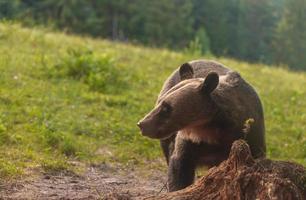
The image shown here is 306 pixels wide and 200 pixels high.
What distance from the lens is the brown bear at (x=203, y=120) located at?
16.3ft

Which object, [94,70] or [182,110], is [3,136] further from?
[94,70]

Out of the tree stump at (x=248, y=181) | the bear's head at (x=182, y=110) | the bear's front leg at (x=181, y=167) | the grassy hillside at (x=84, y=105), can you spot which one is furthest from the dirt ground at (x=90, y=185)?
the tree stump at (x=248, y=181)

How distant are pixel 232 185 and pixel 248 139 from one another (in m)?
1.22

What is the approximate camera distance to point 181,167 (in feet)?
17.7

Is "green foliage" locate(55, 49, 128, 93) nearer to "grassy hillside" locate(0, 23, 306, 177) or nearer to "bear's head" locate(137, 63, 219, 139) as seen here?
"grassy hillside" locate(0, 23, 306, 177)

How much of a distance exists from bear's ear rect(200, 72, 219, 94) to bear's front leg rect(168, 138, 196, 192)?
51cm

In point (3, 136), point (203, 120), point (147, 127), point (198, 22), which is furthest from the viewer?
point (198, 22)

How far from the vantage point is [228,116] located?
5121 mm

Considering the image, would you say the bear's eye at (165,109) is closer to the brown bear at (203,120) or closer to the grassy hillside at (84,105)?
the brown bear at (203,120)

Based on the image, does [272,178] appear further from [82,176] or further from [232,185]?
[82,176]

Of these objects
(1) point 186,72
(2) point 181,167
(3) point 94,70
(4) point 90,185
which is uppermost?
(1) point 186,72

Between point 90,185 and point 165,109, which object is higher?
point 165,109

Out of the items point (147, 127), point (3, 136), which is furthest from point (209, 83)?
point (3, 136)

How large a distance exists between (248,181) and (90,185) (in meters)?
2.61
